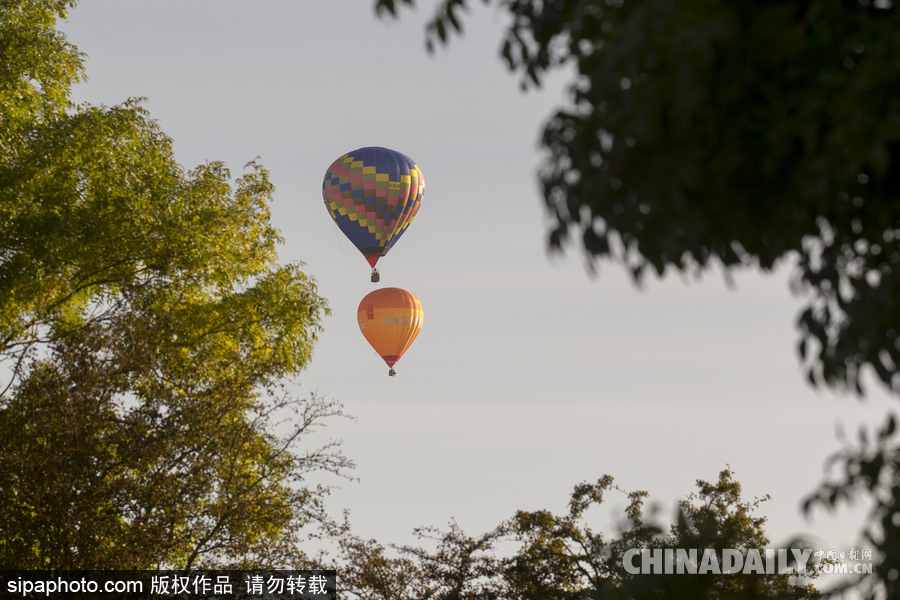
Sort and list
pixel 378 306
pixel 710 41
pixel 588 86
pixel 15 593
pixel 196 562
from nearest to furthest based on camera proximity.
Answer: pixel 710 41
pixel 588 86
pixel 15 593
pixel 196 562
pixel 378 306

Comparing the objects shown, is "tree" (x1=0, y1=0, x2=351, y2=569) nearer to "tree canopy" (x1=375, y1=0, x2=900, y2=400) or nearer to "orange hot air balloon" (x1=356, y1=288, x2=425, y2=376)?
"tree canopy" (x1=375, y1=0, x2=900, y2=400)

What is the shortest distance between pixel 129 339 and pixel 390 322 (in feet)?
92.1

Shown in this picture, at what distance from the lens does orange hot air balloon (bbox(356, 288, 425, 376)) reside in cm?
4525

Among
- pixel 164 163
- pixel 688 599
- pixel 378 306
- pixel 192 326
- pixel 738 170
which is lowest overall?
pixel 688 599

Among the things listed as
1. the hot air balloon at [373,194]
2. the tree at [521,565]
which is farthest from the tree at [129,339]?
the hot air balloon at [373,194]

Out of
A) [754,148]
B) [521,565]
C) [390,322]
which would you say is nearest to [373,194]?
[390,322]

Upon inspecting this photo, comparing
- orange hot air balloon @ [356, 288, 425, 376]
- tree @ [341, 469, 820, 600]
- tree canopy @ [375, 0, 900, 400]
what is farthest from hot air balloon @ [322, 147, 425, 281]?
tree canopy @ [375, 0, 900, 400]

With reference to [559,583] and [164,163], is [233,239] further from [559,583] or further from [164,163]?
[559,583]

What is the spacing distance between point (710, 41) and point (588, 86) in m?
0.65

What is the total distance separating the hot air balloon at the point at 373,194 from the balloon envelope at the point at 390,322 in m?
2.25

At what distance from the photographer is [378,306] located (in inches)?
1789

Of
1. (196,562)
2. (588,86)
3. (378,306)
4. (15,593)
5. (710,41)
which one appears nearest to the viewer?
(710,41)

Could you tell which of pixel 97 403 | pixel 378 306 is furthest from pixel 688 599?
pixel 378 306

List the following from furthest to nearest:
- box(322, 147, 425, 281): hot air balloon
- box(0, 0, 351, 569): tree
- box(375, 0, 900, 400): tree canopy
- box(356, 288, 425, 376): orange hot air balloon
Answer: box(356, 288, 425, 376): orange hot air balloon, box(322, 147, 425, 281): hot air balloon, box(0, 0, 351, 569): tree, box(375, 0, 900, 400): tree canopy
